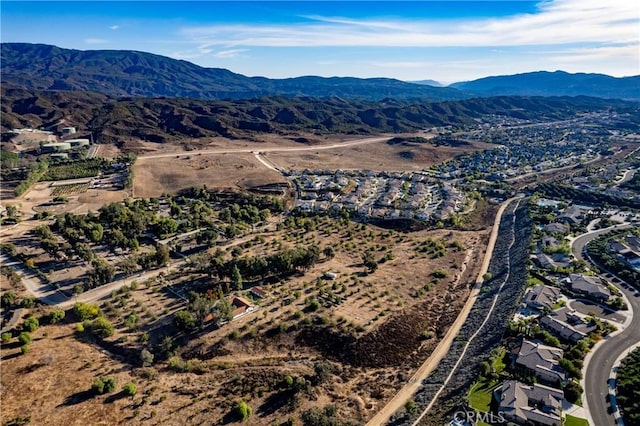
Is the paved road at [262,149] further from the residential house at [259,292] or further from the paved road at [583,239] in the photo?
the paved road at [583,239]

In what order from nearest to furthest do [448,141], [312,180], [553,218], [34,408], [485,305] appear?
[34,408], [485,305], [553,218], [312,180], [448,141]

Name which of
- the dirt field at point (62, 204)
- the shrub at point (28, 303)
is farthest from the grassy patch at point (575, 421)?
the dirt field at point (62, 204)

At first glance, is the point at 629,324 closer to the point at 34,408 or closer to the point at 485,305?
the point at 485,305

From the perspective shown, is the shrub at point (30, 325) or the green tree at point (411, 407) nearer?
the green tree at point (411, 407)

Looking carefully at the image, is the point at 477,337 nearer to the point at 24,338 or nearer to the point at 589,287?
the point at 589,287

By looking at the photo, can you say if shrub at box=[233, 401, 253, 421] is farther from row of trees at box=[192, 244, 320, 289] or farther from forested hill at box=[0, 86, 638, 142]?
forested hill at box=[0, 86, 638, 142]

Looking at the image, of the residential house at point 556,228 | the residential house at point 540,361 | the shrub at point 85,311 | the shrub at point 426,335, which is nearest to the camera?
the residential house at point 540,361

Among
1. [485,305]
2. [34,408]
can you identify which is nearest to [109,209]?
[34,408]

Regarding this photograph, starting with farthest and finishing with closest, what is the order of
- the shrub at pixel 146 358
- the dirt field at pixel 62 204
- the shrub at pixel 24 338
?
the dirt field at pixel 62 204, the shrub at pixel 24 338, the shrub at pixel 146 358
